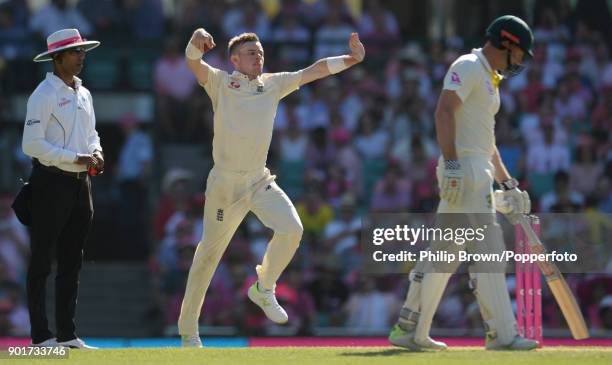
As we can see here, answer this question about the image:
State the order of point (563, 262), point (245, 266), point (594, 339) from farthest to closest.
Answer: point (245, 266) → point (594, 339) → point (563, 262)

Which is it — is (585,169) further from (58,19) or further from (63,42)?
(63,42)

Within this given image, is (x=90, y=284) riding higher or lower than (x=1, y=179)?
lower

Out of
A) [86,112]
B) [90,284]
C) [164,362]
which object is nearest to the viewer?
[164,362]

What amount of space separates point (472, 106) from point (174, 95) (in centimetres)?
928

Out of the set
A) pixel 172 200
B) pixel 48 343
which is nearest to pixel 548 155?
pixel 172 200

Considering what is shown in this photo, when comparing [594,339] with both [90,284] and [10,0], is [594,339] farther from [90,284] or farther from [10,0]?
[10,0]

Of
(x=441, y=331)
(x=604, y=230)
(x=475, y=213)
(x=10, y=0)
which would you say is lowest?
(x=441, y=331)

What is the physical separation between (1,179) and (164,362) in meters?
9.38

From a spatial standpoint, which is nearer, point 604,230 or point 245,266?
point 604,230

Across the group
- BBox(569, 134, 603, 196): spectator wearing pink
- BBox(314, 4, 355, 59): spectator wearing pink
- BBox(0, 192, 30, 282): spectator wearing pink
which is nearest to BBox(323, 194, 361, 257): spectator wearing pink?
BBox(569, 134, 603, 196): spectator wearing pink

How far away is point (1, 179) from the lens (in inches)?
703

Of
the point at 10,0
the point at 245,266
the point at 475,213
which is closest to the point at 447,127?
the point at 475,213

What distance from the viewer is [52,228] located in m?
9.82

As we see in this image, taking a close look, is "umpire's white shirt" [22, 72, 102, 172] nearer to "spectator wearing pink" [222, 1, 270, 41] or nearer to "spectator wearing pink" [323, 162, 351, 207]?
"spectator wearing pink" [323, 162, 351, 207]
